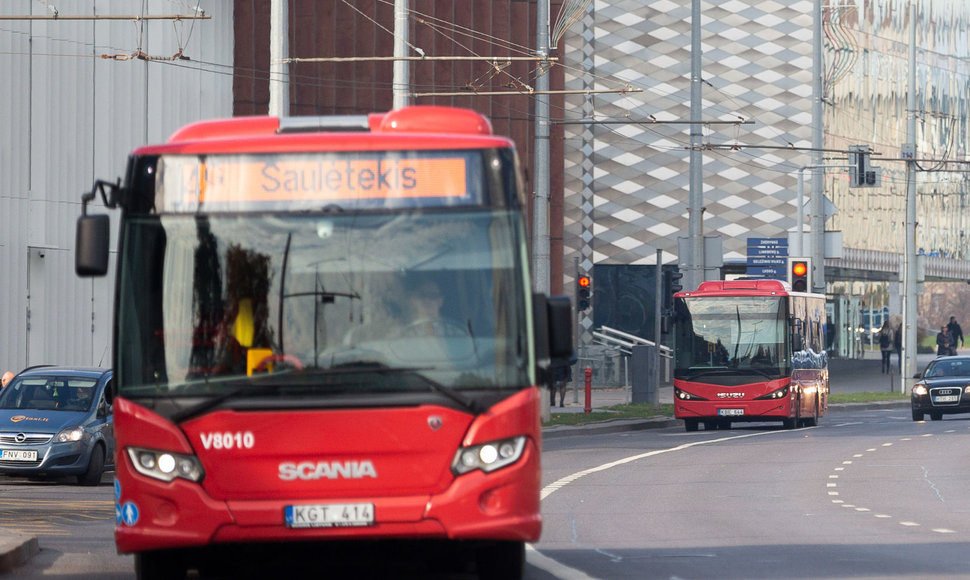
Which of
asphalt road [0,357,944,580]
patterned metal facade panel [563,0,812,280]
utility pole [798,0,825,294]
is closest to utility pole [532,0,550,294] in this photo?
asphalt road [0,357,944,580]

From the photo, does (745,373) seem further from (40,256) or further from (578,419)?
(40,256)

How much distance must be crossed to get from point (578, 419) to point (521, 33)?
19.1 m

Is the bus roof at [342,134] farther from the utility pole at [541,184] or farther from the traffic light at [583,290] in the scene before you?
the traffic light at [583,290]

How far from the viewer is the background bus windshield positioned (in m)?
9.23

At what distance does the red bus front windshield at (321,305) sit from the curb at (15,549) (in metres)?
2.70

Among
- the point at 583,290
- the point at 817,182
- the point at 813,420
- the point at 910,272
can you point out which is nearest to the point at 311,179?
the point at 583,290

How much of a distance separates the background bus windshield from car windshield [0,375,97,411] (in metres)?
12.1

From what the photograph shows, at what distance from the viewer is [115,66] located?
3822 cm

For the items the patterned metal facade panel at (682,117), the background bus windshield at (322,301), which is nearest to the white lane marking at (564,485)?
the background bus windshield at (322,301)

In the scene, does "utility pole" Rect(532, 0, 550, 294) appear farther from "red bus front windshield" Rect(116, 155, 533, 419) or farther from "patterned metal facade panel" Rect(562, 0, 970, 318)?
"patterned metal facade panel" Rect(562, 0, 970, 318)

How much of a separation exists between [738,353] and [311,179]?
2409cm

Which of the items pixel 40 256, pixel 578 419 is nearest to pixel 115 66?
pixel 40 256

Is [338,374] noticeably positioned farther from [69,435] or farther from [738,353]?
[738,353]

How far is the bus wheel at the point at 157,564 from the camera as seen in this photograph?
9.55 meters
